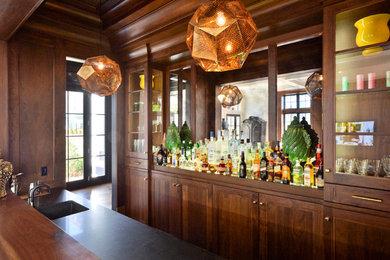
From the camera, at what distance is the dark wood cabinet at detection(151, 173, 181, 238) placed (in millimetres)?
2787

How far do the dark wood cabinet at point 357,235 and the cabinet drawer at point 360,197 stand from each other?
0.07m

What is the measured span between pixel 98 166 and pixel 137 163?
3.19m

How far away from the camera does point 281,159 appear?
6.95ft

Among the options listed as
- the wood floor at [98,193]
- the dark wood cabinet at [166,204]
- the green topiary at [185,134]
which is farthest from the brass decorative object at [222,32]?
the wood floor at [98,193]

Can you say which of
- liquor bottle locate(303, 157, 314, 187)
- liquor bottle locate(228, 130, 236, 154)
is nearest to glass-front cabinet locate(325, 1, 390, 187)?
liquor bottle locate(303, 157, 314, 187)

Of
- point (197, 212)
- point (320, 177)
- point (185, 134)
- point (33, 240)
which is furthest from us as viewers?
point (185, 134)

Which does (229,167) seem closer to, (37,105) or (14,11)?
(14,11)

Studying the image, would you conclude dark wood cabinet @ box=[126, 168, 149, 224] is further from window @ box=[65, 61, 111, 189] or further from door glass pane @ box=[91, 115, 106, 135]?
door glass pane @ box=[91, 115, 106, 135]

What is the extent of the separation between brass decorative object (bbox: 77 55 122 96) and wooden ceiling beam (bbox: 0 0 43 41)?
0.50m

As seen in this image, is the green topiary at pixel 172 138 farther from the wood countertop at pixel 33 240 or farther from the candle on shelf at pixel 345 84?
the candle on shelf at pixel 345 84

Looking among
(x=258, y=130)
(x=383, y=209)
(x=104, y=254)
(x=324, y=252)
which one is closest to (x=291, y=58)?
(x=258, y=130)

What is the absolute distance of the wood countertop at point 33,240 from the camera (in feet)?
3.20

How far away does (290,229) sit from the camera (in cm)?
191

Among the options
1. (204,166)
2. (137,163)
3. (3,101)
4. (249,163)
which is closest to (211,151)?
(204,166)
